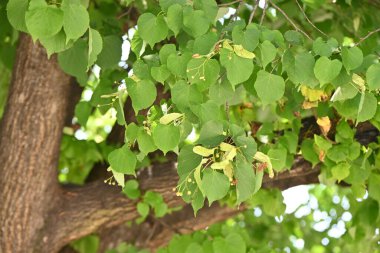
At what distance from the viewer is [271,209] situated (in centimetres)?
404

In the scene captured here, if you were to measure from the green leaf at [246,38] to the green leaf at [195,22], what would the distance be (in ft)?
0.36

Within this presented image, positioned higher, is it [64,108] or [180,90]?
[180,90]

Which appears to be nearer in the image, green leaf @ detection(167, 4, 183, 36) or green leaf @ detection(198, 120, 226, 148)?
green leaf @ detection(198, 120, 226, 148)

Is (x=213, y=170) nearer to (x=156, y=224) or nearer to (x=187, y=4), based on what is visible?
(x=187, y=4)

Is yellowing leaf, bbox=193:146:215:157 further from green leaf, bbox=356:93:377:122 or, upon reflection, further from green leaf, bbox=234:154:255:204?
green leaf, bbox=356:93:377:122

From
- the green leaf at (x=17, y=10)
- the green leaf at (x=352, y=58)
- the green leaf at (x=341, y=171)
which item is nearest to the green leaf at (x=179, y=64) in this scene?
the green leaf at (x=352, y=58)

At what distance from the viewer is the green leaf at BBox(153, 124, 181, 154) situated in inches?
89.2

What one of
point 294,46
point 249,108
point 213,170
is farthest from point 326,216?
point 213,170

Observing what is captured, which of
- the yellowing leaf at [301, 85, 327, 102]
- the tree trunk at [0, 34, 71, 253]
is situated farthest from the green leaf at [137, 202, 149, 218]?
the yellowing leaf at [301, 85, 327, 102]

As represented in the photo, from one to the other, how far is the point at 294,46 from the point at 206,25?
12.1 inches

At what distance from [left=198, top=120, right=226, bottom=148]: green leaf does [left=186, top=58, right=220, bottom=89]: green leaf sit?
17cm

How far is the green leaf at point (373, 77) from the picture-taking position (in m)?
2.32

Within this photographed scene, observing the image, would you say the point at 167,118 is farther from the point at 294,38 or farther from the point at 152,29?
the point at 294,38

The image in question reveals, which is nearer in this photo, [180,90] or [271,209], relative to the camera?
[180,90]
